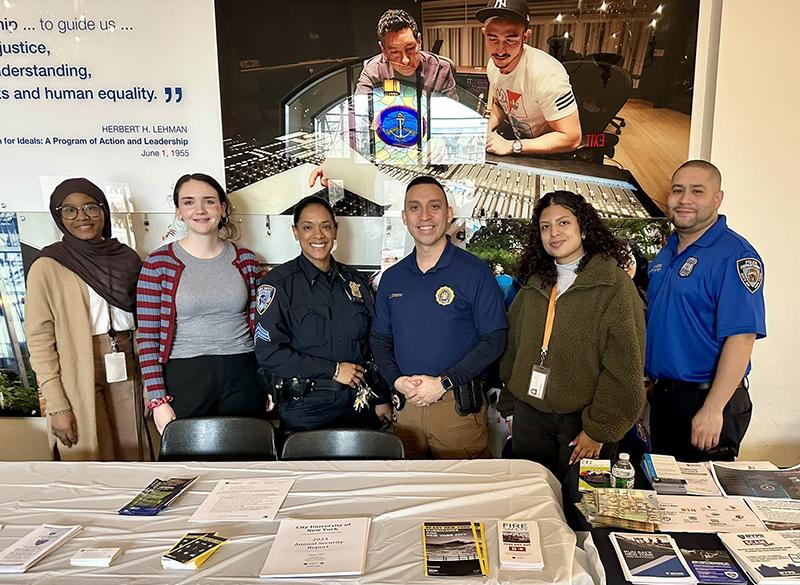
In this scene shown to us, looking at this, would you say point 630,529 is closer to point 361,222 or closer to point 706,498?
point 706,498

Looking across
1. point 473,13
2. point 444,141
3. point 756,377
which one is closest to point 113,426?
point 444,141

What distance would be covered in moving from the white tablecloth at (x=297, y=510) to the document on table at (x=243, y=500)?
0.02m

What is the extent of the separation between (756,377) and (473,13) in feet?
7.86

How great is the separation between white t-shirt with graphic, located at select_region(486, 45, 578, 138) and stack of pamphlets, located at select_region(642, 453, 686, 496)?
168 centimetres

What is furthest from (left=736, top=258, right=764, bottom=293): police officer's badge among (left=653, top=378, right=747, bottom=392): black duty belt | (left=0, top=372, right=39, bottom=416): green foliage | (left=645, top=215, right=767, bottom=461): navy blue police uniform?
(left=0, top=372, right=39, bottom=416): green foliage

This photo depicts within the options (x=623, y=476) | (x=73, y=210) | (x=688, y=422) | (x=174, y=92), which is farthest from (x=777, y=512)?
(x=174, y=92)

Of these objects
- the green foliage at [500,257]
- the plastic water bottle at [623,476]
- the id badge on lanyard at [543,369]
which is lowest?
the plastic water bottle at [623,476]

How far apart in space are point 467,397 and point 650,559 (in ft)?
3.23

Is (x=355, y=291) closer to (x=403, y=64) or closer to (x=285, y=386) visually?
(x=285, y=386)

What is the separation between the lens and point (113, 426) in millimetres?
2475

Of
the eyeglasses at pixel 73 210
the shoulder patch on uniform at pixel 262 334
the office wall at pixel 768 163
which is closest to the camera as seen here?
the shoulder patch on uniform at pixel 262 334

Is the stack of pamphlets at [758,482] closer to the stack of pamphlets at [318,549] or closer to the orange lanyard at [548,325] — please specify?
the orange lanyard at [548,325]

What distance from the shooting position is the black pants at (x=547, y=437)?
1.90m

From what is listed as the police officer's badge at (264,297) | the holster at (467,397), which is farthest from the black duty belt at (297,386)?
the holster at (467,397)
